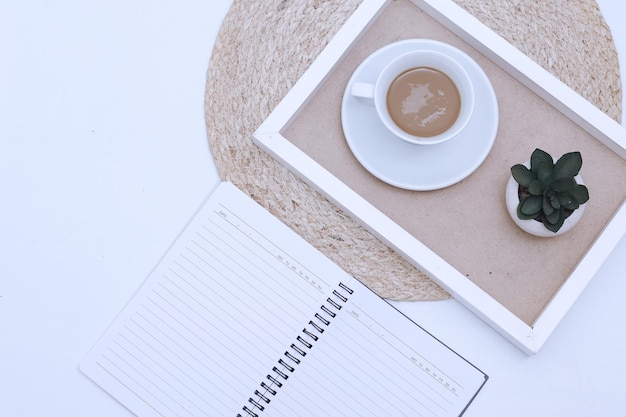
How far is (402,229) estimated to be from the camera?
2.33ft

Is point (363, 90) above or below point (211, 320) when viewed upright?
above

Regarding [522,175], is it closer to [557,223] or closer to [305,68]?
[557,223]

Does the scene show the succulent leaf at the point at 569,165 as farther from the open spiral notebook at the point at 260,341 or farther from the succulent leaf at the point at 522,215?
the open spiral notebook at the point at 260,341

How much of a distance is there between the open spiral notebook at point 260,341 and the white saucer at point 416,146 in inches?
5.4

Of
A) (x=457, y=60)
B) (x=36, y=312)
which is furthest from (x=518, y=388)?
(x=36, y=312)

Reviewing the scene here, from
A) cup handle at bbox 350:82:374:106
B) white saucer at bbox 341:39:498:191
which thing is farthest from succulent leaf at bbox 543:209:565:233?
cup handle at bbox 350:82:374:106

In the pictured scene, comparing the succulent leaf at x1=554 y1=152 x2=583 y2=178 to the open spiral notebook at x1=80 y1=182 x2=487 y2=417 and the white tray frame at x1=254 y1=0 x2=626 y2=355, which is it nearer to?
the white tray frame at x1=254 y1=0 x2=626 y2=355

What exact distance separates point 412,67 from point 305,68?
0.14 meters

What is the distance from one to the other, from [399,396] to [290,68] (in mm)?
418

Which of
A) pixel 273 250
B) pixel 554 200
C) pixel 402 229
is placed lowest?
pixel 273 250

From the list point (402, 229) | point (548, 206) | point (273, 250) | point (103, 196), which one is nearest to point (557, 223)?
point (548, 206)

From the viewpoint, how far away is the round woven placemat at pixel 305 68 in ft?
2.48

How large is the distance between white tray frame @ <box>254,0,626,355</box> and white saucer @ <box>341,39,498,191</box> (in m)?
0.03

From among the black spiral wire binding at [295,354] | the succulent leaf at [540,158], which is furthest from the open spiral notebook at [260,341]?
the succulent leaf at [540,158]
